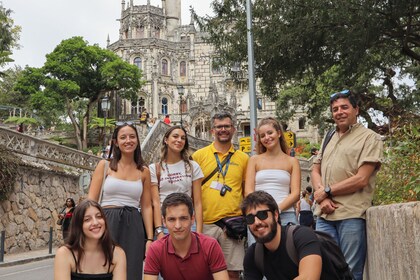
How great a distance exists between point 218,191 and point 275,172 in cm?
66

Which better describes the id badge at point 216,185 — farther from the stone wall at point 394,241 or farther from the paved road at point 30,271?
the paved road at point 30,271

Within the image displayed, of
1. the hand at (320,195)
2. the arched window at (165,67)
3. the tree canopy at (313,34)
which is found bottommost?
the hand at (320,195)

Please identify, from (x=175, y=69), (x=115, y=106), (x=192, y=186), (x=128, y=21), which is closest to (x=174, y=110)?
(x=175, y=69)

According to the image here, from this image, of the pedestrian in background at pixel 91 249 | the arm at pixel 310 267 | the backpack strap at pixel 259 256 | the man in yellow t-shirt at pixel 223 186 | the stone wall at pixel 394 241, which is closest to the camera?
the stone wall at pixel 394 241

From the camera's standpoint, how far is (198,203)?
562 cm

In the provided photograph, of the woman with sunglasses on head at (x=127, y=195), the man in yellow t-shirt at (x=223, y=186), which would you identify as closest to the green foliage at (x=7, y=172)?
the woman with sunglasses on head at (x=127, y=195)

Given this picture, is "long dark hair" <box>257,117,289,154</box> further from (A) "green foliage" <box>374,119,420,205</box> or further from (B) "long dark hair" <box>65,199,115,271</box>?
(B) "long dark hair" <box>65,199,115,271</box>

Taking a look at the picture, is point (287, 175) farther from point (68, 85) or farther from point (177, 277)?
point (68, 85)

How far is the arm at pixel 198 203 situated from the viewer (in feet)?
18.0

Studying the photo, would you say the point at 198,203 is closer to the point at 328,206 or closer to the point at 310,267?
the point at 328,206

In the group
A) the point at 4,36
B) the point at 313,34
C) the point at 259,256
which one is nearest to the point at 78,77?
the point at 4,36

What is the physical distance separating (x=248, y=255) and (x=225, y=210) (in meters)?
1.36

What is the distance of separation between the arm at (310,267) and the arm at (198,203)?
1.75 meters

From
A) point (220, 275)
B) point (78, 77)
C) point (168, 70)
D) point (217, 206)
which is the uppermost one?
point (168, 70)
